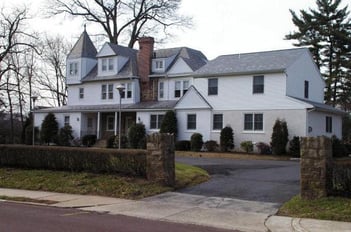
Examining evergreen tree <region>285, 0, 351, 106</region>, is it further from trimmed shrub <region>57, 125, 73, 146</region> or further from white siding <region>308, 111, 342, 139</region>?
trimmed shrub <region>57, 125, 73, 146</region>

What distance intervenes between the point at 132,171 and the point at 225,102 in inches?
785

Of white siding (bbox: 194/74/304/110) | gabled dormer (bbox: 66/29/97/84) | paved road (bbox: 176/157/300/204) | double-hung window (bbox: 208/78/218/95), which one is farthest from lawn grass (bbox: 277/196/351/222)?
gabled dormer (bbox: 66/29/97/84)

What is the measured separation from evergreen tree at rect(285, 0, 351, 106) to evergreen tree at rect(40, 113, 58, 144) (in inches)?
1052

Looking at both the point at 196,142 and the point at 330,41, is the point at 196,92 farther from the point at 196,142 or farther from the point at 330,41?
the point at 330,41

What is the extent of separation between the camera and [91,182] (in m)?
17.4

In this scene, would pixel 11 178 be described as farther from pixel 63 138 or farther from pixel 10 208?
pixel 63 138

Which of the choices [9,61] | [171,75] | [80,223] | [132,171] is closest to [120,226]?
[80,223]

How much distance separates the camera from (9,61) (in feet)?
184

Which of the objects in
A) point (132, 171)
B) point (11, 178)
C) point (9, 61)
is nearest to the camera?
point (132, 171)

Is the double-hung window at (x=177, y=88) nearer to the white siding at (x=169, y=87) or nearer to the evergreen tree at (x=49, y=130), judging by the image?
the white siding at (x=169, y=87)

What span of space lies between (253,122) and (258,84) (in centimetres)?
280

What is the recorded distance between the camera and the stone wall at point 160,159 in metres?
16.8

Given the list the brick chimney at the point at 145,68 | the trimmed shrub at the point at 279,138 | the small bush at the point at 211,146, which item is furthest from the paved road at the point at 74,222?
the brick chimney at the point at 145,68

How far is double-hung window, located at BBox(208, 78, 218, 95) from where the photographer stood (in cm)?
3740
